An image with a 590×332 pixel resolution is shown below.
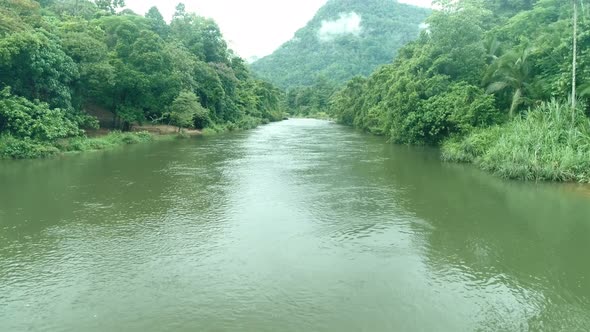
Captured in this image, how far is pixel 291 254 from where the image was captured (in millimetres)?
9773

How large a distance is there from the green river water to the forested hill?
126 m

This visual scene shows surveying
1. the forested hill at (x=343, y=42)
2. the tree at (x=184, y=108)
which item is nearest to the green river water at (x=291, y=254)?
the tree at (x=184, y=108)

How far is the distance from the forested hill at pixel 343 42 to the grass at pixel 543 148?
4756 inches

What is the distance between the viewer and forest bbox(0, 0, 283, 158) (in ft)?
82.0

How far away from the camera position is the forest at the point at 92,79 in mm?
24984

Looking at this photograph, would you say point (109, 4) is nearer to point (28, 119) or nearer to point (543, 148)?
point (28, 119)

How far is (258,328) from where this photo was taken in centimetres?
662

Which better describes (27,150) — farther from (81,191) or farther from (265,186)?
(265,186)

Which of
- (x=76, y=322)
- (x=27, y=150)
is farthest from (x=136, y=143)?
(x=76, y=322)

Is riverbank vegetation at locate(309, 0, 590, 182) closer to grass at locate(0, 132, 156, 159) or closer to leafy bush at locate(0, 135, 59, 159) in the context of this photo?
grass at locate(0, 132, 156, 159)

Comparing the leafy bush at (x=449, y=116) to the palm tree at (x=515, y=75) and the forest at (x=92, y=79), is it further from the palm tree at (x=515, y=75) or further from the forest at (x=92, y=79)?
the forest at (x=92, y=79)

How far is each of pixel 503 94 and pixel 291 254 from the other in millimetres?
20354

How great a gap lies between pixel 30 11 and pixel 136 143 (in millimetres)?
11107

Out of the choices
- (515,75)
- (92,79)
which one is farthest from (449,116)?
(92,79)
